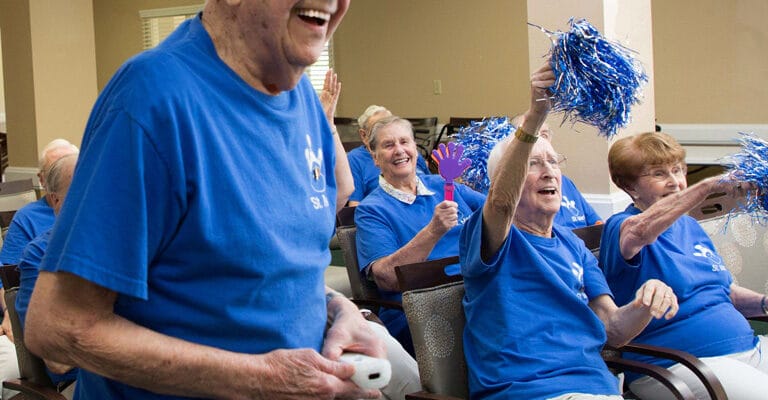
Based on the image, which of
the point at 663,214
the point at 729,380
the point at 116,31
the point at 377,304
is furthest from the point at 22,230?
the point at 116,31

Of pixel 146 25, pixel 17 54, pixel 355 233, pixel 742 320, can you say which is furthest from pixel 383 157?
pixel 146 25

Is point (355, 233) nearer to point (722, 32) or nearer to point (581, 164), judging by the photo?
point (581, 164)

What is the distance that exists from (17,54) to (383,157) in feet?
20.0

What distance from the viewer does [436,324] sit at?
2.37m

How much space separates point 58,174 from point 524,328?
1548 mm

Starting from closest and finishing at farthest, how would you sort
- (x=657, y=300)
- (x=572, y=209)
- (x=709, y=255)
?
(x=657, y=300), (x=709, y=255), (x=572, y=209)

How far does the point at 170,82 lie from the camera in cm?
99

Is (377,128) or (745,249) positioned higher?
(377,128)

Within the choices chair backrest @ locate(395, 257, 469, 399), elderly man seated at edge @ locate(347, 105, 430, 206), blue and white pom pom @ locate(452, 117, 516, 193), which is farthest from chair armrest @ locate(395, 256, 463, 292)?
elderly man seated at edge @ locate(347, 105, 430, 206)

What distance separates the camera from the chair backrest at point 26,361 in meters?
2.32

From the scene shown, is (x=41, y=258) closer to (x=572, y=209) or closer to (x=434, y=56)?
(x=572, y=209)

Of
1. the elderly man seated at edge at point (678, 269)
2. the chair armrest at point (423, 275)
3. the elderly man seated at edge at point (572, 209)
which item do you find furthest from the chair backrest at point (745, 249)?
the chair armrest at point (423, 275)

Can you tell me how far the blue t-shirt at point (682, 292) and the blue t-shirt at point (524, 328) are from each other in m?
0.53

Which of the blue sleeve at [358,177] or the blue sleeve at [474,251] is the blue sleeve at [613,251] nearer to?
the blue sleeve at [474,251]
